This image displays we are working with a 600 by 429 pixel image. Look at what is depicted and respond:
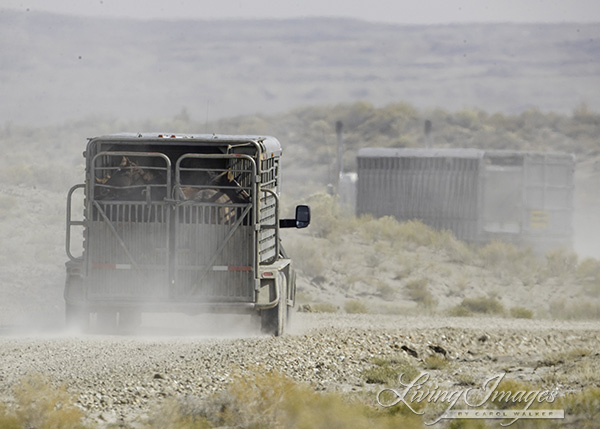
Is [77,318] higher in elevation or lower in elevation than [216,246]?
lower

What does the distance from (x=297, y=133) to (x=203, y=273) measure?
58912 mm

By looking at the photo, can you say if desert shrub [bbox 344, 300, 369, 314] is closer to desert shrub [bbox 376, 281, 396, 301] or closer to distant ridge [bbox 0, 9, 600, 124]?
desert shrub [bbox 376, 281, 396, 301]

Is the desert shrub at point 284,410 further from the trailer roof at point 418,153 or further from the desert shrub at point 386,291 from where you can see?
the trailer roof at point 418,153

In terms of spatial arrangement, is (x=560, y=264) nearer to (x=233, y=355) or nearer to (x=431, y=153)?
(x=431, y=153)

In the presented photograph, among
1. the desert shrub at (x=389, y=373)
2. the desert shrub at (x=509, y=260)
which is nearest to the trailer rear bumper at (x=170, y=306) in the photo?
the desert shrub at (x=389, y=373)

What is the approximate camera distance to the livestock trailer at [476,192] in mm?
32812

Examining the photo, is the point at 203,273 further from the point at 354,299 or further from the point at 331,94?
the point at 331,94

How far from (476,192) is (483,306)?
9.07m

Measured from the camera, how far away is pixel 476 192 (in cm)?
3316

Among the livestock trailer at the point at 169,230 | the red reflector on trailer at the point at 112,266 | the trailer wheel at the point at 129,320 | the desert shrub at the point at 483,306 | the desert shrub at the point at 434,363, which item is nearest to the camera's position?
the desert shrub at the point at 434,363

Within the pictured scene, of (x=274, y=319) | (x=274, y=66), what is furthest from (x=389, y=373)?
(x=274, y=66)

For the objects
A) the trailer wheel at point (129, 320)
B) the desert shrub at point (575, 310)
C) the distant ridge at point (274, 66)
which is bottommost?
the desert shrub at point (575, 310)

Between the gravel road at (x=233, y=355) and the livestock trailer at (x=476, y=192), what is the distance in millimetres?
14249

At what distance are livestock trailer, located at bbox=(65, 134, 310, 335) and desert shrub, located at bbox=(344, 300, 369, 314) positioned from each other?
9.40 metres
